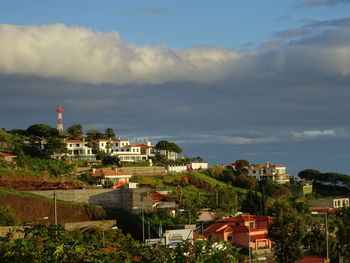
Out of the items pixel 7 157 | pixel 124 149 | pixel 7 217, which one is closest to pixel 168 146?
pixel 124 149

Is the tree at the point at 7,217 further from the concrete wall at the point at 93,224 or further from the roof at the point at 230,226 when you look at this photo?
the roof at the point at 230,226

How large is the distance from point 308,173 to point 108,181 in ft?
217

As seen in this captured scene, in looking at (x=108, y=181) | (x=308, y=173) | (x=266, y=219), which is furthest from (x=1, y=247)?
(x=308, y=173)

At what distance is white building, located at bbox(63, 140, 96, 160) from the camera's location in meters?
101

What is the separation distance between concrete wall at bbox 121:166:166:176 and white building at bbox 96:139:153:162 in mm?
9130

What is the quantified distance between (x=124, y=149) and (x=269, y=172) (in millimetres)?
32680

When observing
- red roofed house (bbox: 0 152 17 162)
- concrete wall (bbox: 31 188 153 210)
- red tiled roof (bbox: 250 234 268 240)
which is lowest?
red tiled roof (bbox: 250 234 268 240)

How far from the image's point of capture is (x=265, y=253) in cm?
6178

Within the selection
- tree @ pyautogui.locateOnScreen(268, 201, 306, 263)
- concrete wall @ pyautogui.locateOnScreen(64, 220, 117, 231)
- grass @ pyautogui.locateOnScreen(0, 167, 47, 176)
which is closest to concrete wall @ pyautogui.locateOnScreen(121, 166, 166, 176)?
grass @ pyautogui.locateOnScreen(0, 167, 47, 176)

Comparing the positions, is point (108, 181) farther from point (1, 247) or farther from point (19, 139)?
point (1, 247)

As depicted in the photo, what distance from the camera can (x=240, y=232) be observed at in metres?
64.0

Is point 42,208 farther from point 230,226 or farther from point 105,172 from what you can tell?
point 105,172

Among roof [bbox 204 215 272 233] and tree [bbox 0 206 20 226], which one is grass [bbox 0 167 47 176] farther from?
roof [bbox 204 215 272 233]

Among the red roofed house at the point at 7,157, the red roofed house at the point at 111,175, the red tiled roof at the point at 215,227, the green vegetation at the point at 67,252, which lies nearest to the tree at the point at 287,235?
the red tiled roof at the point at 215,227
